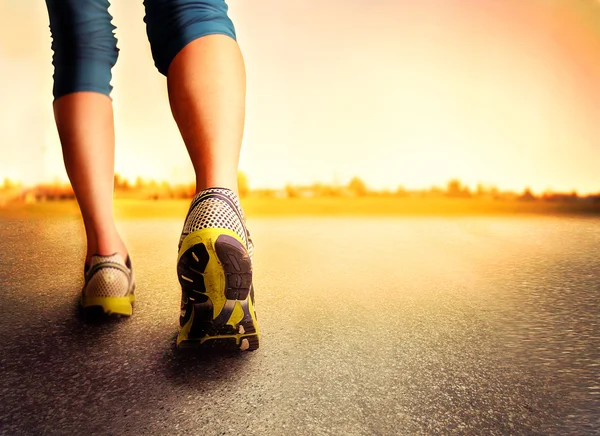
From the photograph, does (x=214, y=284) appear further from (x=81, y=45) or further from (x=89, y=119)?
(x=81, y=45)

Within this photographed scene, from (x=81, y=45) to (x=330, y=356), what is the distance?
0.82 meters

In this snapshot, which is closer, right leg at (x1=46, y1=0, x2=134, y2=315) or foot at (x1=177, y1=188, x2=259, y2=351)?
foot at (x1=177, y1=188, x2=259, y2=351)

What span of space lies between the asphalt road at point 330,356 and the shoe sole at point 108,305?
3 cm

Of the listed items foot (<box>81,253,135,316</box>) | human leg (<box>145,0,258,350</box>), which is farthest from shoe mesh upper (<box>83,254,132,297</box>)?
human leg (<box>145,0,258,350</box>)

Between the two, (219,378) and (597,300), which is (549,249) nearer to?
(597,300)

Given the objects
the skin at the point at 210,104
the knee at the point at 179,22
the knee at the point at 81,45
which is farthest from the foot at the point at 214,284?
the knee at the point at 81,45

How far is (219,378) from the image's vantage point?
0.73 metres

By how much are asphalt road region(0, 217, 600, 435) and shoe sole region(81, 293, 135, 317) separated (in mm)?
28

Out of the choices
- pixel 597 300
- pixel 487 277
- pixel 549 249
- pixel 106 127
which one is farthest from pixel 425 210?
pixel 106 127

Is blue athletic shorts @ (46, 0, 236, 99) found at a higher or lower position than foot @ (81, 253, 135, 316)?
higher

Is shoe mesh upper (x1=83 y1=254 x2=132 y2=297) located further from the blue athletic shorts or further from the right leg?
the blue athletic shorts

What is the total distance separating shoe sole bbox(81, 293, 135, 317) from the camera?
105 centimetres

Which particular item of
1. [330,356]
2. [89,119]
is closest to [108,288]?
[89,119]

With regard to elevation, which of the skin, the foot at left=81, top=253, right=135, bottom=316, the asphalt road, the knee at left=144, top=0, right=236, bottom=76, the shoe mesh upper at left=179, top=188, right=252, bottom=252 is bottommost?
the asphalt road
